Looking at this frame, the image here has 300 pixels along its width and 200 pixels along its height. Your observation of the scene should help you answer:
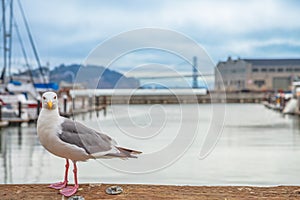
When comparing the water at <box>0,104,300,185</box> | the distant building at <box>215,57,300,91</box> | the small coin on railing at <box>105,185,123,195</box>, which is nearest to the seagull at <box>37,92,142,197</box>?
the small coin on railing at <box>105,185,123,195</box>

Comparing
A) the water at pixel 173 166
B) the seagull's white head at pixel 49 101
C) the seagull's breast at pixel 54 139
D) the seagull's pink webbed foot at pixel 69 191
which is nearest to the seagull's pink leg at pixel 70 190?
the seagull's pink webbed foot at pixel 69 191

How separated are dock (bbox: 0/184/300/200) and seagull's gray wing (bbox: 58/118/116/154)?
37 cm

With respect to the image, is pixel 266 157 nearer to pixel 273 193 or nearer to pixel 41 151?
pixel 41 151

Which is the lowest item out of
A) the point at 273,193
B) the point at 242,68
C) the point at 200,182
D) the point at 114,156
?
the point at 200,182

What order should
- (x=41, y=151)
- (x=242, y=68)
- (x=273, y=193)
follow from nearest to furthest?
1. (x=273, y=193)
2. (x=41, y=151)
3. (x=242, y=68)

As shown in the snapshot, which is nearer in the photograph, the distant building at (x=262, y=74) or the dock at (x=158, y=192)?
the dock at (x=158, y=192)

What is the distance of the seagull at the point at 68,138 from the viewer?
120 inches

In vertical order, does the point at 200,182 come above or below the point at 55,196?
below

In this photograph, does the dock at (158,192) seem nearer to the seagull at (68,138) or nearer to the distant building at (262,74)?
the seagull at (68,138)

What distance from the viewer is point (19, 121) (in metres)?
19.6

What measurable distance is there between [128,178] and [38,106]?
48.9 ft

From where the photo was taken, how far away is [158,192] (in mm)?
3381

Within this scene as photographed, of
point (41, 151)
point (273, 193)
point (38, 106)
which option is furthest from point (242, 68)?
point (273, 193)

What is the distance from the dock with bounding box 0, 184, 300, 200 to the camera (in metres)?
3.27
